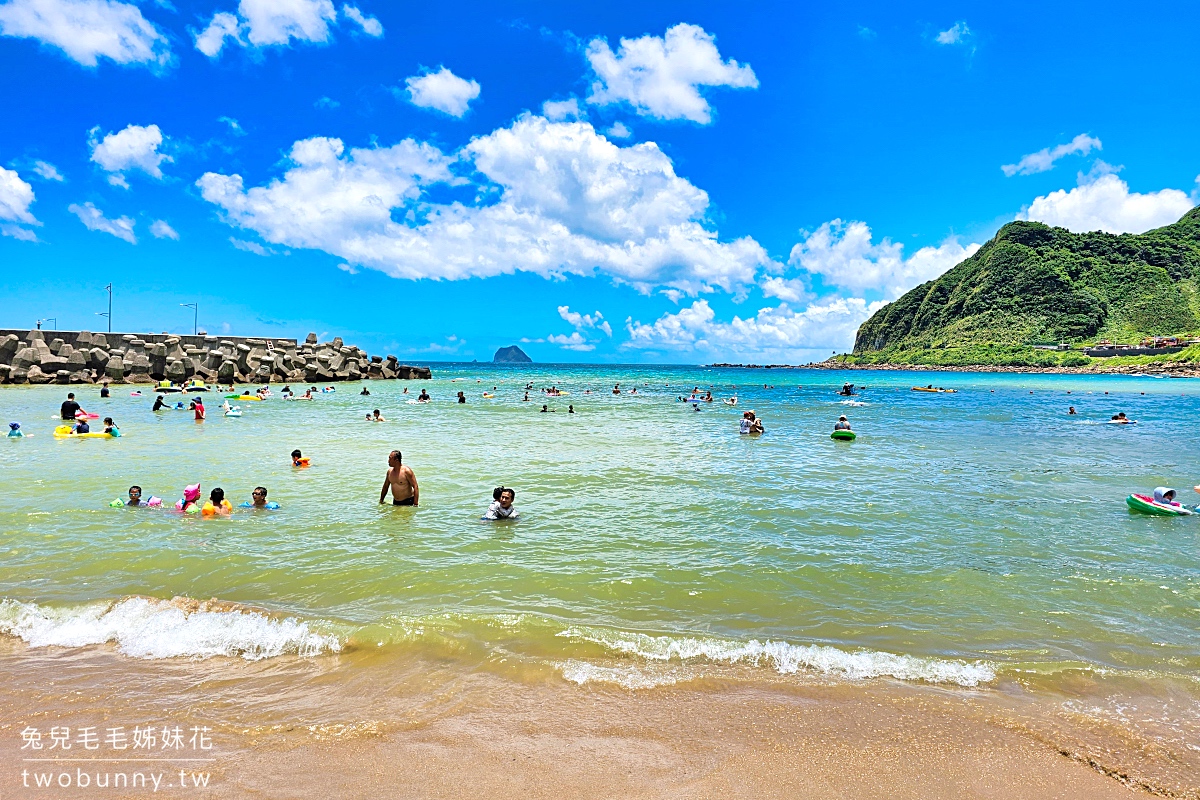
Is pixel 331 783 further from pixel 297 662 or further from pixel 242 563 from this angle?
pixel 242 563

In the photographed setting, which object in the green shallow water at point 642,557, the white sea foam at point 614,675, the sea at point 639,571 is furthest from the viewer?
the green shallow water at point 642,557

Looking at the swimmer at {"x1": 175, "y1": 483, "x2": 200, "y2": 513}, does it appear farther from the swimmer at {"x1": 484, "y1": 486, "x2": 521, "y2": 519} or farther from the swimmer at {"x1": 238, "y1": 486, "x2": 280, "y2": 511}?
the swimmer at {"x1": 484, "y1": 486, "x2": 521, "y2": 519}

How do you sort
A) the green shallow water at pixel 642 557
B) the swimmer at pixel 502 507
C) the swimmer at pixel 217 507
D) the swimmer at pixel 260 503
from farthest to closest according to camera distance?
the swimmer at pixel 260 503
the swimmer at pixel 217 507
the swimmer at pixel 502 507
the green shallow water at pixel 642 557

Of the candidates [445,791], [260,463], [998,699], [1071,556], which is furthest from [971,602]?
[260,463]

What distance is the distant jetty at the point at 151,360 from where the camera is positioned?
151 feet

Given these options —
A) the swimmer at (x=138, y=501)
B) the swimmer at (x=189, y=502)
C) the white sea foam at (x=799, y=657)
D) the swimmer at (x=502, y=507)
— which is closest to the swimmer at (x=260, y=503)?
the swimmer at (x=189, y=502)

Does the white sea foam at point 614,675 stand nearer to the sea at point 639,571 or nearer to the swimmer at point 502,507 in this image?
the sea at point 639,571

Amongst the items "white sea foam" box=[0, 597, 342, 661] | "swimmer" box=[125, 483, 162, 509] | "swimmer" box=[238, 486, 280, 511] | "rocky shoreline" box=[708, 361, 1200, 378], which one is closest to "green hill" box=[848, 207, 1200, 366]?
"rocky shoreline" box=[708, 361, 1200, 378]

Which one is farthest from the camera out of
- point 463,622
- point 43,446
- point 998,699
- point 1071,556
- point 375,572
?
point 43,446

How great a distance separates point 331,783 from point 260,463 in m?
14.5

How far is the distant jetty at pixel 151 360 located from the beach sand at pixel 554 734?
5358 cm

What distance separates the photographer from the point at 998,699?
16.7ft

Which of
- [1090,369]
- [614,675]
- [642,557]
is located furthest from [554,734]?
[1090,369]

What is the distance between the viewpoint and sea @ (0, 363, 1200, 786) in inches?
227
